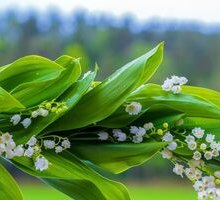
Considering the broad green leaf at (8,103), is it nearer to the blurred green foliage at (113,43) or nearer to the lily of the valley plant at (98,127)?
the lily of the valley plant at (98,127)

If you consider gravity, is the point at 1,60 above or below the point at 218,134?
below

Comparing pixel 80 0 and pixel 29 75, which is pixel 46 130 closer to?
pixel 29 75

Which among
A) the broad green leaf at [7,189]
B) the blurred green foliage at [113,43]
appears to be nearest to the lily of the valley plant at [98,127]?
the broad green leaf at [7,189]

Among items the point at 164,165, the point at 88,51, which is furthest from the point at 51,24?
the point at 164,165

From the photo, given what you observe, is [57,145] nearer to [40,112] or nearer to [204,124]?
[40,112]

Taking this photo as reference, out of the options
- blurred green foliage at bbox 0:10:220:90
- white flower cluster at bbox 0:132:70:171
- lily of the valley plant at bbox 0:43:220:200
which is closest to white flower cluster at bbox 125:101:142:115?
lily of the valley plant at bbox 0:43:220:200

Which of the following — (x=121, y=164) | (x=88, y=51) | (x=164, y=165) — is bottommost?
(x=164, y=165)

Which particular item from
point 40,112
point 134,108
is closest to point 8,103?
point 40,112

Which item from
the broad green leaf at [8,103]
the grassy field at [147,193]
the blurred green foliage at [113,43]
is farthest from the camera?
the blurred green foliage at [113,43]
